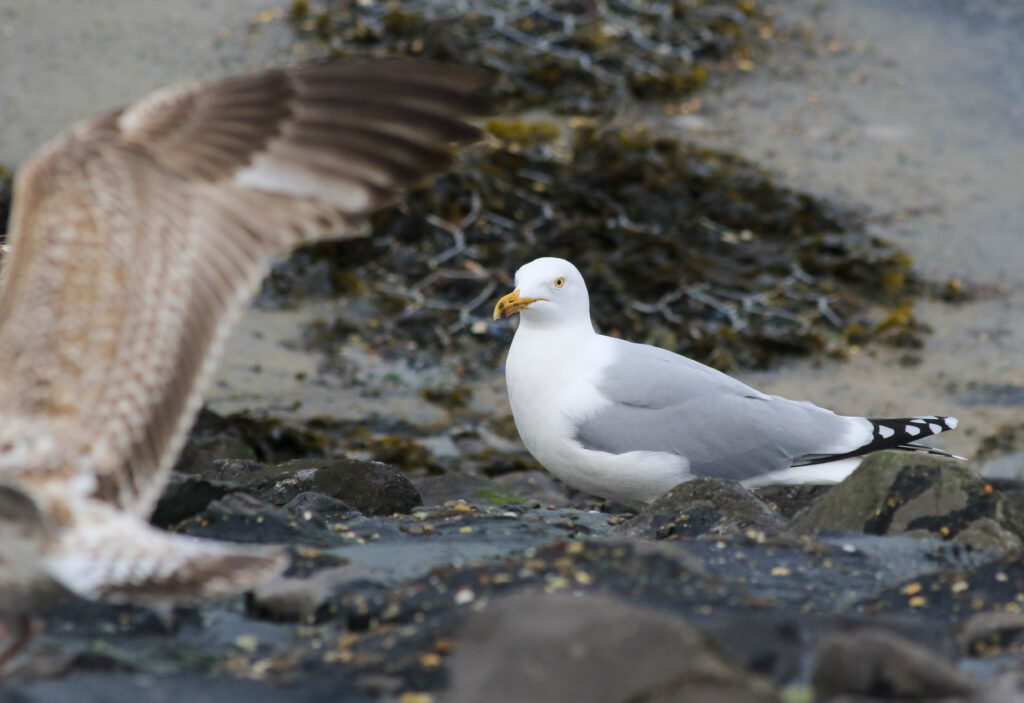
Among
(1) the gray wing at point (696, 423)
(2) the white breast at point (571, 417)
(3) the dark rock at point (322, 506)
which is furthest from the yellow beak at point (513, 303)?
(3) the dark rock at point (322, 506)

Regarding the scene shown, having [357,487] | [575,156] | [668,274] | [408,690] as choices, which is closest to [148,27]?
[575,156]

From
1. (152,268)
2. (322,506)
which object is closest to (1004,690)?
(152,268)

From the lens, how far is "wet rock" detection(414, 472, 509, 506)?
5.36m

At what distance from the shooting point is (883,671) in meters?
2.68

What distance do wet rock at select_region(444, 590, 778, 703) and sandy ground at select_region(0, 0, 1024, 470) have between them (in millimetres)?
4425

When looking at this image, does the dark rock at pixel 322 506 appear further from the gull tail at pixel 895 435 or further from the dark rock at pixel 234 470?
the gull tail at pixel 895 435

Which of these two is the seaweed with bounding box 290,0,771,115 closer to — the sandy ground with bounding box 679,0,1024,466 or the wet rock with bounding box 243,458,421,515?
the sandy ground with bounding box 679,0,1024,466

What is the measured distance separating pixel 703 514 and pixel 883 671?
1.48 m

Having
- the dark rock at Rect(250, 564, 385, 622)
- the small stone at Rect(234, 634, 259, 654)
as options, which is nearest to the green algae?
the dark rock at Rect(250, 564, 385, 622)

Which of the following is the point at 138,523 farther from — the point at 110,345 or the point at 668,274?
the point at 668,274

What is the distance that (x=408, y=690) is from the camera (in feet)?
9.55

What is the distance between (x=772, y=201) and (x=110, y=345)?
19.7 feet

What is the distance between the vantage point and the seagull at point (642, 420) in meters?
5.02

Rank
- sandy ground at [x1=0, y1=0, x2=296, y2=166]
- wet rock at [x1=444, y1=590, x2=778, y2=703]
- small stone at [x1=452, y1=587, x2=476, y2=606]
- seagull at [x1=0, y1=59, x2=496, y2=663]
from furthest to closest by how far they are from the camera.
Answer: sandy ground at [x1=0, y1=0, x2=296, y2=166] → small stone at [x1=452, y1=587, x2=476, y2=606] → seagull at [x1=0, y1=59, x2=496, y2=663] → wet rock at [x1=444, y1=590, x2=778, y2=703]
